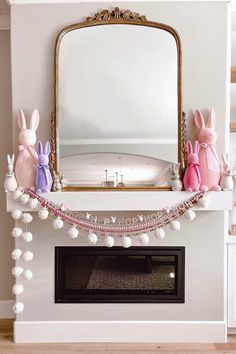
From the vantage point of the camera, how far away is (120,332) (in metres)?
2.82

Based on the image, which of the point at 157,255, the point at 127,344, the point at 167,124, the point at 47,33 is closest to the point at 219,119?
the point at 167,124

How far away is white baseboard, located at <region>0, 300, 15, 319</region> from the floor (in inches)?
10.9

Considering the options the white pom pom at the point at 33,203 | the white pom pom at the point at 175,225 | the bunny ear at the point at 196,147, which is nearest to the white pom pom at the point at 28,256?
the white pom pom at the point at 33,203

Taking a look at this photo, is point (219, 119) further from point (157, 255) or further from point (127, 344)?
point (127, 344)

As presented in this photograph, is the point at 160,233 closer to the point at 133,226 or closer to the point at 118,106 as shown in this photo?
the point at 133,226

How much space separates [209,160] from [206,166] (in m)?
0.05

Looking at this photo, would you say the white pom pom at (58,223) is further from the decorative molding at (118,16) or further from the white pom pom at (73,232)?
the decorative molding at (118,16)

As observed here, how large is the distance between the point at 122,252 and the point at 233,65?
174 cm

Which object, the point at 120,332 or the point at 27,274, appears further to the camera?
the point at 120,332

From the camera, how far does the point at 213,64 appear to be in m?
2.74

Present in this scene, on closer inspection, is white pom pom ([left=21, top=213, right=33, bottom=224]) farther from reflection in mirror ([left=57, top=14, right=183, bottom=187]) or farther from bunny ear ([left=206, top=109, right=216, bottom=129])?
bunny ear ([left=206, top=109, right=216, bottom=129])

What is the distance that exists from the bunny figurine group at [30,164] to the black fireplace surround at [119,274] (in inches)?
20.5

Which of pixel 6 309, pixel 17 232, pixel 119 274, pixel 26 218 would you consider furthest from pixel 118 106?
pixel 6 309

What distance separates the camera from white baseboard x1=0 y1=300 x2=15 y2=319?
3.08 m
